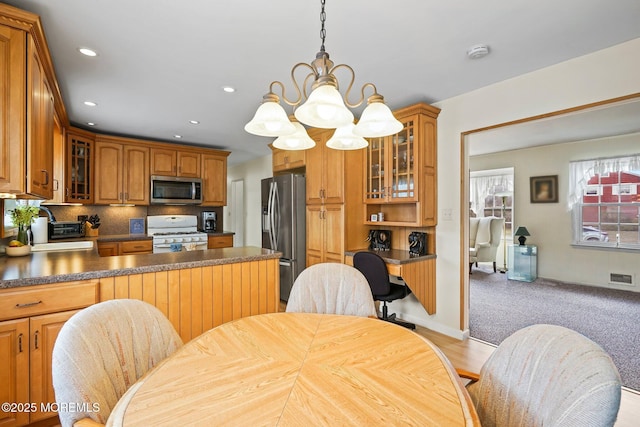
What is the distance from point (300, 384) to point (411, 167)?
266 centimetres

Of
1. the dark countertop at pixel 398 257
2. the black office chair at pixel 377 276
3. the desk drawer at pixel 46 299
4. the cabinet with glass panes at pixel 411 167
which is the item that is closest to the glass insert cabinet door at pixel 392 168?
the cabinet with glass panes at pixel 411 167

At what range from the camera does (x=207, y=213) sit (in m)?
5.56

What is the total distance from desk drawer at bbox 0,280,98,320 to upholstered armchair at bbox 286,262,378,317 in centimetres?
120

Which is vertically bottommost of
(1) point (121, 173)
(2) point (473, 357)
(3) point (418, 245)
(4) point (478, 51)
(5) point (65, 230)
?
(2) point (473, 357)

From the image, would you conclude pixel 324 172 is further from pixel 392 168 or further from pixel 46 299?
pixel 46 299

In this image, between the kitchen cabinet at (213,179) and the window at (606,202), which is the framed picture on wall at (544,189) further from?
the kitchen cabinet at (213,179)

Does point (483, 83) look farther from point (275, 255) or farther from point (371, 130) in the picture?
point (275, 255)

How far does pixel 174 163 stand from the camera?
4.96 meters

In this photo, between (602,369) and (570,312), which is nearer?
(602,369)

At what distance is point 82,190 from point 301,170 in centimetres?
302

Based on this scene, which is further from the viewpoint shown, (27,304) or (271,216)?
(271,216)

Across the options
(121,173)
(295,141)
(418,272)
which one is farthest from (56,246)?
(418,272)

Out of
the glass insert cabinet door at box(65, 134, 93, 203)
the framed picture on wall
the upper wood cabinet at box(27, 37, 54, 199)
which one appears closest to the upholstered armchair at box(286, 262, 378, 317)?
the upper wood cabinet at box(27, 37, 54, 199)

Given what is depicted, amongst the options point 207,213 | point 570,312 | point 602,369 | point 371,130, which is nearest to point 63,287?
point 371,130
